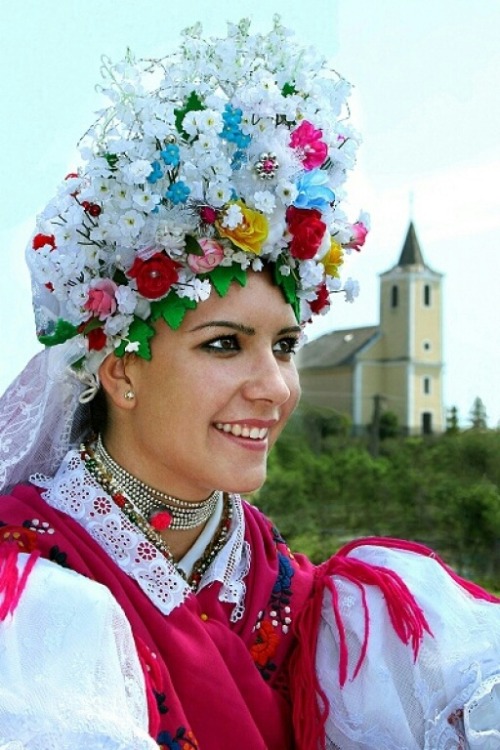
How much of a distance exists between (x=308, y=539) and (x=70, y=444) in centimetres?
1253

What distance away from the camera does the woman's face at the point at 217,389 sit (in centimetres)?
206

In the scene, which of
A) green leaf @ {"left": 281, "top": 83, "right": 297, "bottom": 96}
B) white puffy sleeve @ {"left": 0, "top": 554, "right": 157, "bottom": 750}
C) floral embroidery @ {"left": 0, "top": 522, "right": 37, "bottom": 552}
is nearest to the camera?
white puffy sleeve @ {"left": 0, "top": 554, "right": 157, "bottom": 750}

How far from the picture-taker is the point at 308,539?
1457 centimetres

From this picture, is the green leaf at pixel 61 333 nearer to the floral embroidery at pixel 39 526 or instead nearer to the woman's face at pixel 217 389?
the woman's face at pixel 217 389

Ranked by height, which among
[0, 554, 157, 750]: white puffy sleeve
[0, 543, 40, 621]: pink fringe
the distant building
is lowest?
[0, 554, 157, 750]: white puffy sleeve

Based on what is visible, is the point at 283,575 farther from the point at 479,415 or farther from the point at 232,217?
the point at 479,415

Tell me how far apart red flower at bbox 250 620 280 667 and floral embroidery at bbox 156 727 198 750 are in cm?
33

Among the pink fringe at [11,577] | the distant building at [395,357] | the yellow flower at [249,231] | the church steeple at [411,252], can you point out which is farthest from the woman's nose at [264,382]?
the church steeple at [411,252]

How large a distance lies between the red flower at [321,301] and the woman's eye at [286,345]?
6.1 inches

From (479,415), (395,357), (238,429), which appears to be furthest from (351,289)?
(395,357)

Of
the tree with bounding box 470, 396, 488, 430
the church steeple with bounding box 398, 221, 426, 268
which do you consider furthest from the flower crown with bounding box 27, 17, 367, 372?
the church steeple with bounding box 398, 221, 426, 268

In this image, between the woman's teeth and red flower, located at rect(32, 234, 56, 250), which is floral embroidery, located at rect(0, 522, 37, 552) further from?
red flower, located at rect(32, 234, 56, 250)

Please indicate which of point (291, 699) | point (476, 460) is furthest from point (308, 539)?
point (291, 699)

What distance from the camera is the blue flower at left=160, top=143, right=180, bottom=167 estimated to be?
203cm
